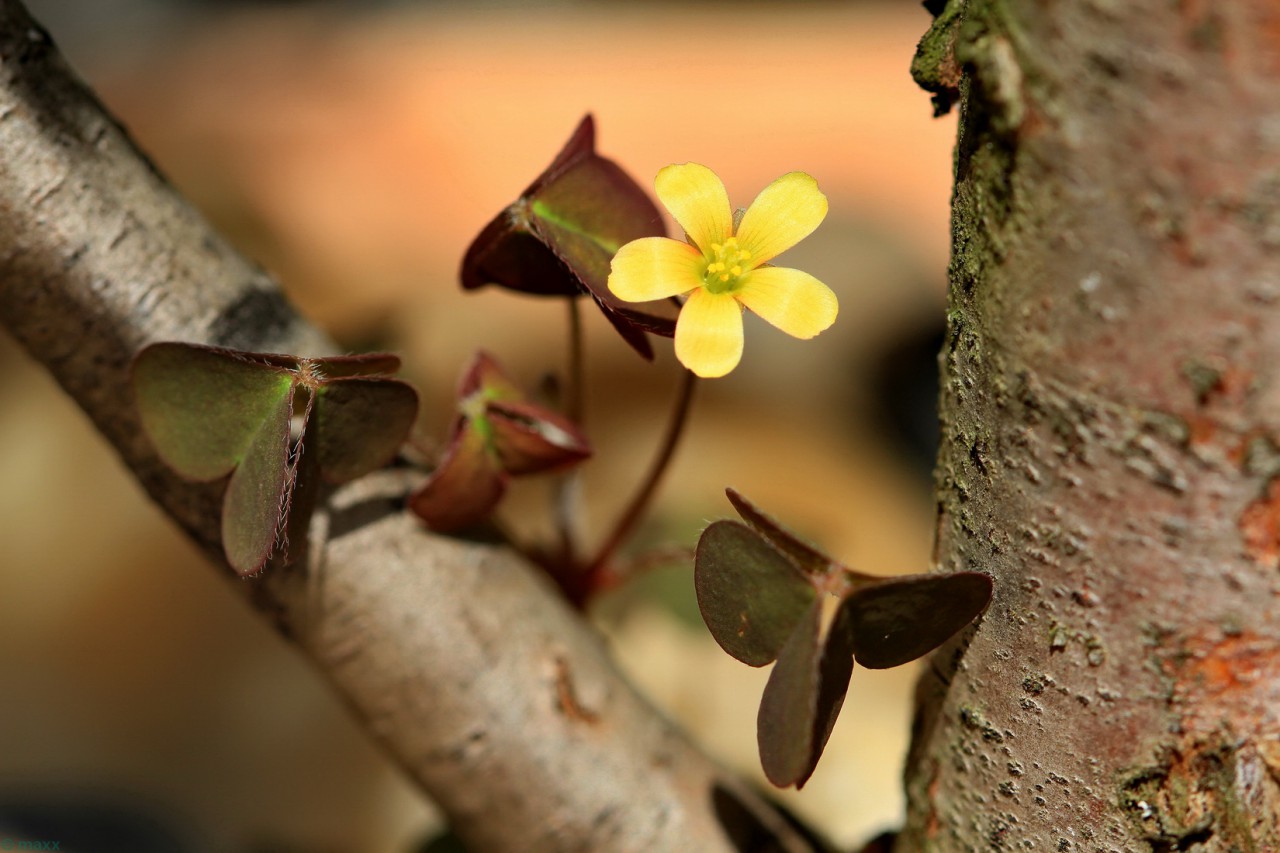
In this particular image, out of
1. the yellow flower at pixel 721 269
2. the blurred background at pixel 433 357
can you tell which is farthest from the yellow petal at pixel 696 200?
the blurred background at pixel 433 357

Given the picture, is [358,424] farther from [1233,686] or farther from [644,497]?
[1233,686]

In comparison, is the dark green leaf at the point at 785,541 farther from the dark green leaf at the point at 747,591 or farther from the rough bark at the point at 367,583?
the rough bark at the point at 367,583

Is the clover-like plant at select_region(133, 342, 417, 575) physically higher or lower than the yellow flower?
higher

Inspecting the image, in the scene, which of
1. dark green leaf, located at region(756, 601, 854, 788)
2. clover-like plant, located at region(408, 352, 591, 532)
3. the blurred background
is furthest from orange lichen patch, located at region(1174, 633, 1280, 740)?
the blurred background

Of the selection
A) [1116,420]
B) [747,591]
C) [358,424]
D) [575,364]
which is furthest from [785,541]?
[575,364]

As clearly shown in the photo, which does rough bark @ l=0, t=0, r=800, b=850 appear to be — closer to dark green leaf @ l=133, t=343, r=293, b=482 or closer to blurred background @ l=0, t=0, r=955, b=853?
dark green leaf @ l=133, t=343, r=293, b=482

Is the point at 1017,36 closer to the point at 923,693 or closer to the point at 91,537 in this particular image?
the point at 923,693
